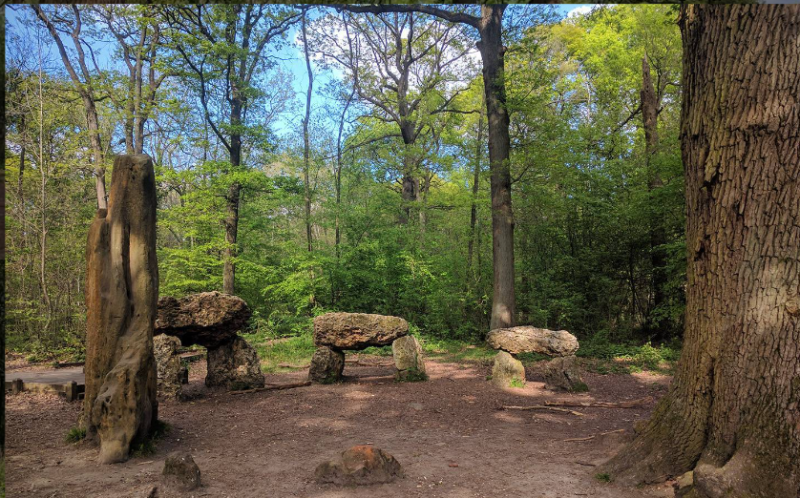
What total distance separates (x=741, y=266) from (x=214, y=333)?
7.25 metres

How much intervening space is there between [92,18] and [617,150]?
16.3 meters

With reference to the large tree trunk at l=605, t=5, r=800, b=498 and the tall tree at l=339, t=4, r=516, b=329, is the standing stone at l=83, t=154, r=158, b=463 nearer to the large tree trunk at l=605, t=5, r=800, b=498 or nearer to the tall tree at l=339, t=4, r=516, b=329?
the large tree trunk at l=605, t=5, r=800, b=498

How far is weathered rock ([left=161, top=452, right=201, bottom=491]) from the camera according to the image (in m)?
3.71

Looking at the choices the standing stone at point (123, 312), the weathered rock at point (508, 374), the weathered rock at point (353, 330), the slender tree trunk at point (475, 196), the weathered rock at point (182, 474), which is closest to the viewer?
the weathered rock at point (182, 474)

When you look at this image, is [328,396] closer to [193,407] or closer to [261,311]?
[193,407]

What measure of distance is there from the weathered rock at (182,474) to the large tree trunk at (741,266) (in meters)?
3.55

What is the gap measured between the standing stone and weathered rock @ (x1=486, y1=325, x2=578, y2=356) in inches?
234

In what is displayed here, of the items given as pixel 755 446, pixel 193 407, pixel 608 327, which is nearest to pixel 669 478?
pixel 755 446

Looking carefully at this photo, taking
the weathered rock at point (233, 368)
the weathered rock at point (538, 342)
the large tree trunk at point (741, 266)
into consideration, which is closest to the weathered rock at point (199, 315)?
the weathered rock at point (233, 368)

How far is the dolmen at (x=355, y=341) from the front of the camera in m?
8.35

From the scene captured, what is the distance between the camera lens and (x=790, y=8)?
320cm

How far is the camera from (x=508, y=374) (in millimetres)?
8125

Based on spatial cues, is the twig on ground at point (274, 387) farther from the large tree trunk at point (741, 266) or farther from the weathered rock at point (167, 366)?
the large tree trunk at point (741, 266)

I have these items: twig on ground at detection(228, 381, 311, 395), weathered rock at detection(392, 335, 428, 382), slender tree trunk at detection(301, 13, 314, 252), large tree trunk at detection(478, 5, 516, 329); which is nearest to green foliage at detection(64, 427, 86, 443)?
twig on ground at detection(228, 381, 311, 395)
